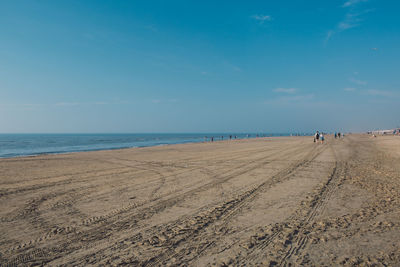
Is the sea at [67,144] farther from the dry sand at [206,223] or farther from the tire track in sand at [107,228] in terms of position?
the tire track in sand at [107,228]

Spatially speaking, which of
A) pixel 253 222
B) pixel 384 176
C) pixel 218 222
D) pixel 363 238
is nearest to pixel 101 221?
pixel 218 222

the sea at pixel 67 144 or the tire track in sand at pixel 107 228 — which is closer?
the tire track in sand at pixel 107 228

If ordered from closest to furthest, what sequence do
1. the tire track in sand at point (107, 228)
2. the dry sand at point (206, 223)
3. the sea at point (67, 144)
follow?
1. the dry sand at point (206, 223)
2. the tire track in sand at point (107, 228)
3. the sea at point (67, 144)

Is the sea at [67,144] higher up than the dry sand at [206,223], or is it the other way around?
the dry sand at [206,223]

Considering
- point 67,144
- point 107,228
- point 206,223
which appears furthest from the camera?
point 67,144

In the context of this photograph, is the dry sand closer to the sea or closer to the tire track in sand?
the tire track in sand

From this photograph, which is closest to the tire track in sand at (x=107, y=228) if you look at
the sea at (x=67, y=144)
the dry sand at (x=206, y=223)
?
the dry sand at (x=206, y=223)

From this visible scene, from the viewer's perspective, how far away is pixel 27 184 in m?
9.73

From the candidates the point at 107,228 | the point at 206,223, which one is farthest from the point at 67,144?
the point at 206,223

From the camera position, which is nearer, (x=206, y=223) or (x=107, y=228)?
(x=107, y=228)

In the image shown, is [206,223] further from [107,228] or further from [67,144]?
[67,144]

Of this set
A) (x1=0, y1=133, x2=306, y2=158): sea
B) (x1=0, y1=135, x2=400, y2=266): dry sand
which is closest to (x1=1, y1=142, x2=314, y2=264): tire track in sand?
(x1=0, y1=135, x2=400, y2=266): dry sand

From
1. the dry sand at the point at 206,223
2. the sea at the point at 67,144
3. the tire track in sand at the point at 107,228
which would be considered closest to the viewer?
the dry sand at the point at 206,223

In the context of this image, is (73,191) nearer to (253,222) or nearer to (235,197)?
(235,197)
